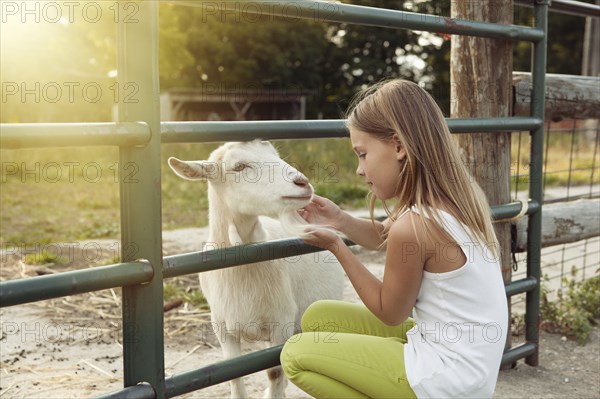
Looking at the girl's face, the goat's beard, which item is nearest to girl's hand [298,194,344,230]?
the goat's beard

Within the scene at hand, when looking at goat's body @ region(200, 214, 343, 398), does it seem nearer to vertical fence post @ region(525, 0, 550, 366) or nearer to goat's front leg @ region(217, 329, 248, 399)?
goat's front leg @ region(217, 329, 248, 399)

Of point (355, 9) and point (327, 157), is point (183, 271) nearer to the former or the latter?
point (355, 9)

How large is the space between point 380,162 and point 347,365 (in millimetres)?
580

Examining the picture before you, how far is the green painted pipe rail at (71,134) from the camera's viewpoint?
1596mm

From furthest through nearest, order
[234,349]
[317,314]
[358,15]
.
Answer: [234,349] → [358,15] → [317,314]

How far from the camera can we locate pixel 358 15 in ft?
7.79

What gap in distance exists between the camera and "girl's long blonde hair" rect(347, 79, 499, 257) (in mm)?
1946

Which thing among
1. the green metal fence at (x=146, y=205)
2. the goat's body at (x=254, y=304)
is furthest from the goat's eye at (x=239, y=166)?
the green metal fence at (x=146, y=205)

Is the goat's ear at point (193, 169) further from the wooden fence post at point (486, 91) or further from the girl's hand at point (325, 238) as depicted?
the wooden fence post at point (486, 91)

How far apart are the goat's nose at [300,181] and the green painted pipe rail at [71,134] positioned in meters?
0.64

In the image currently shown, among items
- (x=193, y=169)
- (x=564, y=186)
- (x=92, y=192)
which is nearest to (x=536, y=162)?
(x=193, y=169)

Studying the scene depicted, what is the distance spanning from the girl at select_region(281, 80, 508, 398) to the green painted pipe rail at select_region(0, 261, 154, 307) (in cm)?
52

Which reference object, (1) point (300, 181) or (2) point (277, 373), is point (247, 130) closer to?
(1) point (300, 181)

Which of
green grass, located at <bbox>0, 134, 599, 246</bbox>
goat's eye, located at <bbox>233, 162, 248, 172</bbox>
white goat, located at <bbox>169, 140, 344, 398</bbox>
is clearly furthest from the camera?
green grass, located at <bbox>0, 134, 599, 246</bbox>
